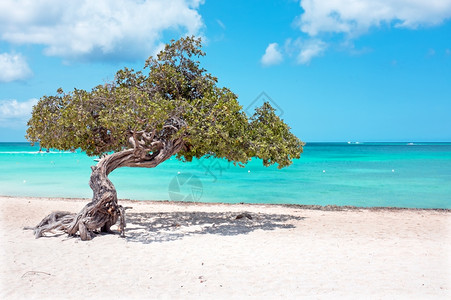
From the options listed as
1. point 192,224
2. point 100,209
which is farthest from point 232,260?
point 192,224

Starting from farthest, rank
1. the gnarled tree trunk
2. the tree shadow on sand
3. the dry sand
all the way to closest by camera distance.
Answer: the tree shadow on sand < the gnarled tree trunk < the dry sand

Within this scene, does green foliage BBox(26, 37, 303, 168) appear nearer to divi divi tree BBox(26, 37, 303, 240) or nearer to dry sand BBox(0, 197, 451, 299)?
divi divi tree BBox(26, 37, 303, 240)

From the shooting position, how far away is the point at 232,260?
8258 mm

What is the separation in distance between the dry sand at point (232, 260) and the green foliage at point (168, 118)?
2369 mm

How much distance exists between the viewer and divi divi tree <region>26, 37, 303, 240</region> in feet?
33.3

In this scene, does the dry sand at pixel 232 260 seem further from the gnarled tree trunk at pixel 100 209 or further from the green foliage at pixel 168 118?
the green foliage at pixel 168 118

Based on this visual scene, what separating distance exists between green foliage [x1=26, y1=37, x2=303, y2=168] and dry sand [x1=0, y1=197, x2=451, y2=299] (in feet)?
7.77

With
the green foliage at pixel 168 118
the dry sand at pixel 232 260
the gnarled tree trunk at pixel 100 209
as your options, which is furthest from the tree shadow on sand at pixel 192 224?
the green foliage at pixel 168 118

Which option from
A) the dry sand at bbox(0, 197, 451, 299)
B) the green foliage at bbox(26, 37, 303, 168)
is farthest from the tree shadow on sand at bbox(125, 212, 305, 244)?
the green foliage at bbox(26, 37, 303, 168)

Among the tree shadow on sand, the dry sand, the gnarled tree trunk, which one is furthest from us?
the tree shadow on sand

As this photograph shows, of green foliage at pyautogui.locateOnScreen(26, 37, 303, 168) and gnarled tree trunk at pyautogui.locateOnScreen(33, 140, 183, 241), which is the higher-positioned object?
green foliage at pyautogui.locateOnScreen(26, 37, 303, 168)

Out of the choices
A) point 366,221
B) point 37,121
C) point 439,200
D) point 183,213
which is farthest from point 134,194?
point 439,200

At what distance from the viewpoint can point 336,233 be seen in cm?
1137

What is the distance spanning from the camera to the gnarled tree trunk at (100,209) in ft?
33.2
